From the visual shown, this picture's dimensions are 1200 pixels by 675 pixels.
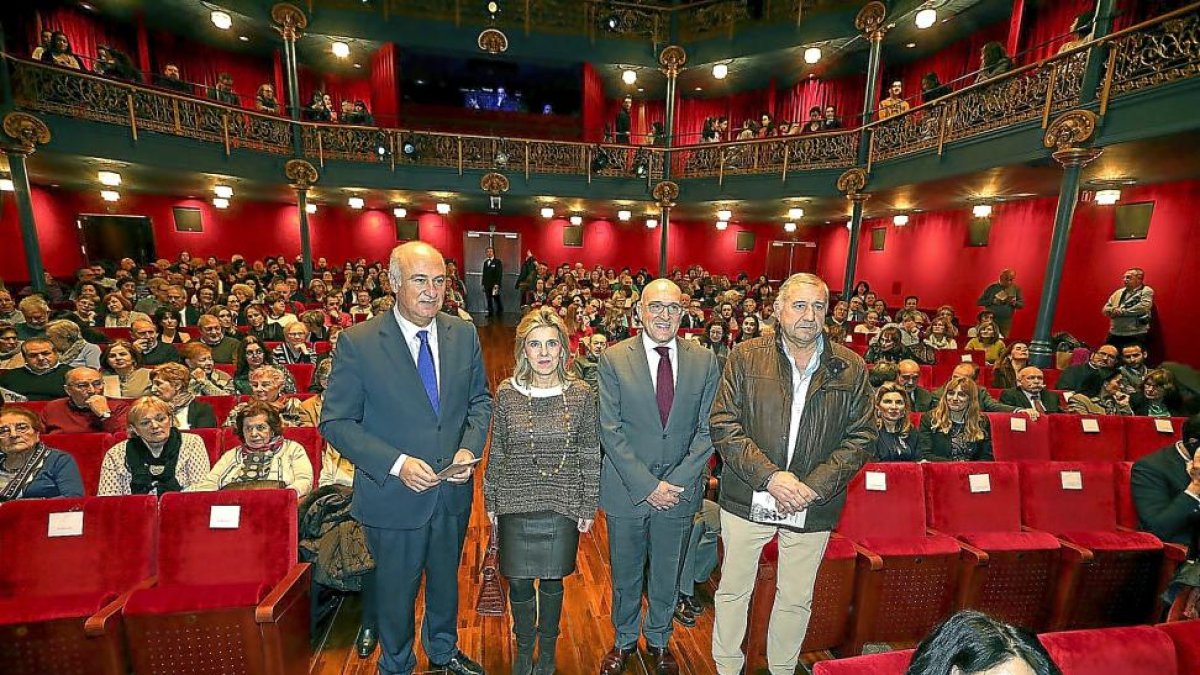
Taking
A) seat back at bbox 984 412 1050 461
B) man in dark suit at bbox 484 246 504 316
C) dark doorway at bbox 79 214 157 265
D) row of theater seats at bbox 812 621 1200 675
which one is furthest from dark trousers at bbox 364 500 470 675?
dark doorway at bbox 79 214 157 265

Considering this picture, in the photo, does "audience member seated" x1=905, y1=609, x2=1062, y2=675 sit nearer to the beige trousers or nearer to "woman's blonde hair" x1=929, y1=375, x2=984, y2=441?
the beige trousers

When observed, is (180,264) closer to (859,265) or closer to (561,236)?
(561,236)

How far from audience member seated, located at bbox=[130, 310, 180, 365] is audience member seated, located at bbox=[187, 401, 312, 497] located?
235cm

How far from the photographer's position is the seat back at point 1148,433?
3.49 m

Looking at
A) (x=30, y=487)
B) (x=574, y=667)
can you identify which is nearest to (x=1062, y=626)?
(x=574, y=667)

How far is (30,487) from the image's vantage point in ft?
7.25

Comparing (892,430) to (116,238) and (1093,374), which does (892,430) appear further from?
(116,238)

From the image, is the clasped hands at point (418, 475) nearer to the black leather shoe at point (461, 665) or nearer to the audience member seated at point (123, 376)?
the black leather shoe at point (461, 665)

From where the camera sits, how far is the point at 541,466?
189 centimetres

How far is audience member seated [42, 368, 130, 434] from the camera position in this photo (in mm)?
2986

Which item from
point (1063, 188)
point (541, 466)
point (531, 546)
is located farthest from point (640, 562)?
point (1063, 188)

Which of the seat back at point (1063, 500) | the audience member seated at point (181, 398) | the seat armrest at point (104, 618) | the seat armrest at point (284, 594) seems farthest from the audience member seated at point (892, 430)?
the audience member seated at point (181, 398)

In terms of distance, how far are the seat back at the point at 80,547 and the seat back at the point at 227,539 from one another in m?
0.12

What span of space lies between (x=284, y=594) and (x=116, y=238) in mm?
14020
